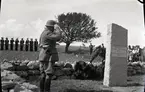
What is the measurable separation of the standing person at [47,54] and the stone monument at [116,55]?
1.92m

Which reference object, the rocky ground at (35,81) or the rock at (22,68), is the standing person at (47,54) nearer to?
the rocky ground at (35,81)

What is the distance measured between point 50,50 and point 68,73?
6.09 feet

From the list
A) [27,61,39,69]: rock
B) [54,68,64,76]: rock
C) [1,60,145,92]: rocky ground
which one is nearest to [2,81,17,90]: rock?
[1,60,145,92]: rocky ground

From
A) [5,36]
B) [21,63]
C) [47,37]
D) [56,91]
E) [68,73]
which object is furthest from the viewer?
[68,73]

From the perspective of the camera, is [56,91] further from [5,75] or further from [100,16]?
[100,16]

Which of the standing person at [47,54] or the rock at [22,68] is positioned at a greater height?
the standing person at [47,54]

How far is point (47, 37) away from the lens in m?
3.28

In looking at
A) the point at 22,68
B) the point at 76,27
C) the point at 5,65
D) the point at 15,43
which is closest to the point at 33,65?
the point at 22,68

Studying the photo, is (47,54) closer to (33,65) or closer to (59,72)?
(33,65)

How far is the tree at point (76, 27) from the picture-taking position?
3311mm

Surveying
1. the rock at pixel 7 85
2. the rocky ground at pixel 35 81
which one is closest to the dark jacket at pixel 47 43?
the rocky ground at pixel 35 81

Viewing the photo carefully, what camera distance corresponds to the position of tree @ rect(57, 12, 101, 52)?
10.9 feet

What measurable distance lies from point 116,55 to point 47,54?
2118 mm

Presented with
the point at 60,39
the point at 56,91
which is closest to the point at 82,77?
the point at 56,91
